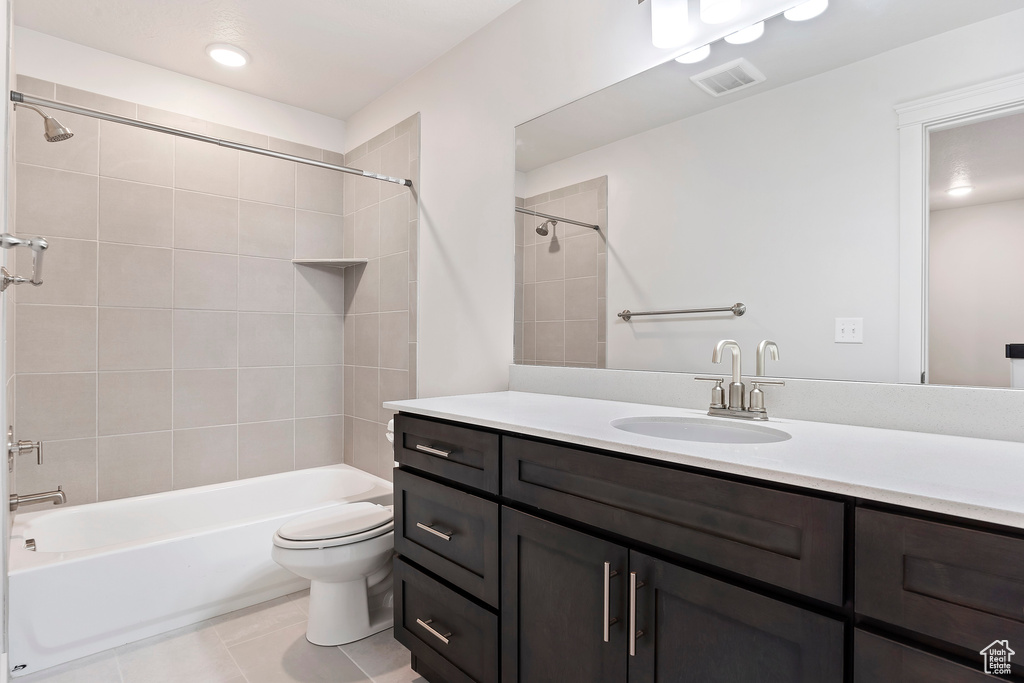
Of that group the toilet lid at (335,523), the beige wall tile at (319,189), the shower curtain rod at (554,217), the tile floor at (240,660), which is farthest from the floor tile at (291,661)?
the beige wall tile at (319,189)

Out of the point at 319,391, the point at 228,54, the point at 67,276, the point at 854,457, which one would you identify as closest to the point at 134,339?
the point at 67,276

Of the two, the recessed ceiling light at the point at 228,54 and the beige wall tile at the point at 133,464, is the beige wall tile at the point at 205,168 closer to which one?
the recessed ceiling light at the point at 228,54

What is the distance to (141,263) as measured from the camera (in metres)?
2.56

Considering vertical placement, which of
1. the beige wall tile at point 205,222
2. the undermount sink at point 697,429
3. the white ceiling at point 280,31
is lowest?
the undermount sink at point 697,429

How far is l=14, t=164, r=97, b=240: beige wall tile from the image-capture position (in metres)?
2.27

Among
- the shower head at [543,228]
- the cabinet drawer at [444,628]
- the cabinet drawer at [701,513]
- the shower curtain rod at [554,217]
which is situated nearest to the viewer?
the cabinet drawer at [701,513]

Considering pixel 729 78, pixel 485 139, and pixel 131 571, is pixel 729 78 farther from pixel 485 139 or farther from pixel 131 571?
pixel 131 571

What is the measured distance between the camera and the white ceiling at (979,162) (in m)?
1.06

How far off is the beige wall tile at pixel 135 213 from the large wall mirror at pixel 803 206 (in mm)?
1948

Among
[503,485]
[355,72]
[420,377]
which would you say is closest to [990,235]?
[503,485]

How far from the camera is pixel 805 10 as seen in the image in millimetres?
1338

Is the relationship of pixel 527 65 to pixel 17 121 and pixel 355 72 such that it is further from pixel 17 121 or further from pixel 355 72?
pixel 17 121

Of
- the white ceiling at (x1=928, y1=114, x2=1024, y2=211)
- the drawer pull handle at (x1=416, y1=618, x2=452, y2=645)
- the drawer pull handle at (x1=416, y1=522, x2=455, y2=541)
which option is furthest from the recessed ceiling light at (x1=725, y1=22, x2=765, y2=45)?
the drawer pull handle at (x1=416, y1=618, x2=452, y2=645)

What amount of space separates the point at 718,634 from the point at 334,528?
4.78 ft
